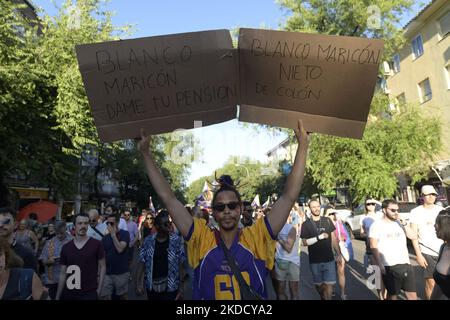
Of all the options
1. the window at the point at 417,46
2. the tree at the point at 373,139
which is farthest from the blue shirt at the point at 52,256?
the window at the point at 417,46

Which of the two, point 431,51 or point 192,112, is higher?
point 431,51

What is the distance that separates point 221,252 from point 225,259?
5 centimetres

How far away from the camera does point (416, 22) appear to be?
2627 centimetres

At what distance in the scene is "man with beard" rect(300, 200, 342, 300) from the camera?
22.5 feet

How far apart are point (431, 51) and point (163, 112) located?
27.5 m

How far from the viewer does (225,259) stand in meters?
2.34

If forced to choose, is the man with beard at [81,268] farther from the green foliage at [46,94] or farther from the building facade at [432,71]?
the building facade at [432,71]

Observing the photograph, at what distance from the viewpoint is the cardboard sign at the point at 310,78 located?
251 centimetres

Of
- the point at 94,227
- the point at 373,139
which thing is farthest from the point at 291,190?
the point at 373,139

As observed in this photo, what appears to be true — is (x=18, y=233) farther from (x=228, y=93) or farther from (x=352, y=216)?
(x=352, y=216)

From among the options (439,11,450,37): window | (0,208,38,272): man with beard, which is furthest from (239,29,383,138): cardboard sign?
(439,11,450,37): window

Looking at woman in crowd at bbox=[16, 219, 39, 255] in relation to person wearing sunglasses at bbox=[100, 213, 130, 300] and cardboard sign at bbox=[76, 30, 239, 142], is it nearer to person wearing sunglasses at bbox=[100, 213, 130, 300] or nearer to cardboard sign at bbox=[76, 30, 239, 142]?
person wearing sunglasses at bbox=[100, 213, 130, 300]

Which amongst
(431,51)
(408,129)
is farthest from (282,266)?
(431,51)

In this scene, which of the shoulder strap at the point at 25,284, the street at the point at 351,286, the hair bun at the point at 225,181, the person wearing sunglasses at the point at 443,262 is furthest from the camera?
the street at the point at 351,286
